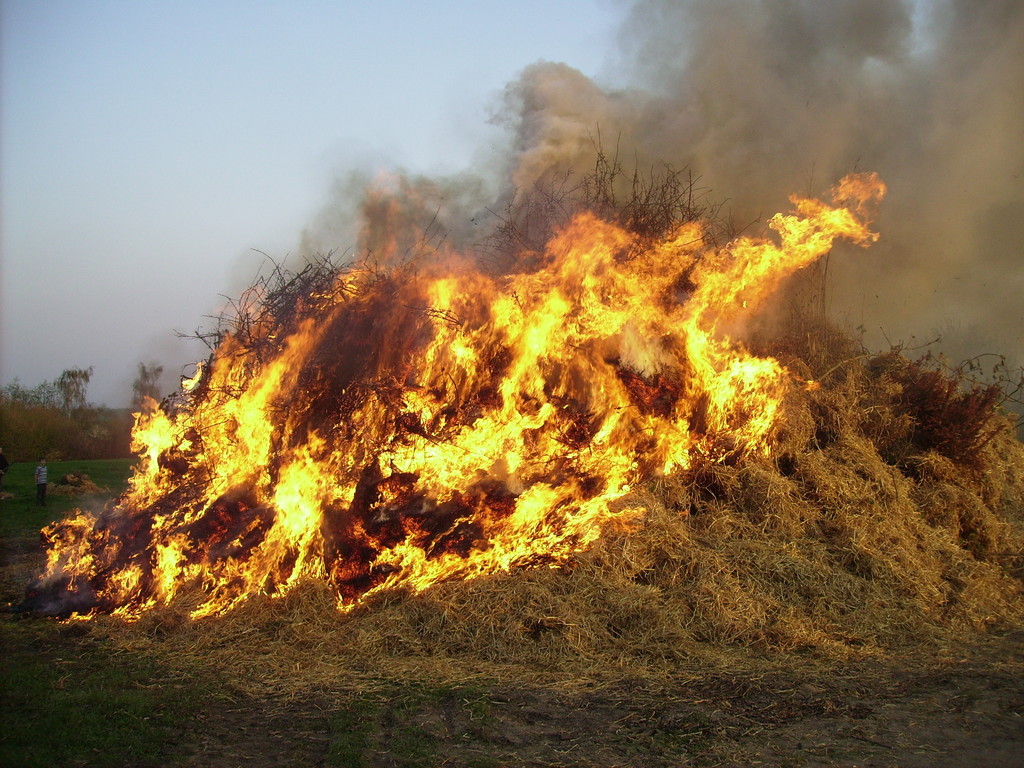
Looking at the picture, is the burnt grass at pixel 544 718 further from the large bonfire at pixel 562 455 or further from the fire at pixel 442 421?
the fire at pixel 442 421

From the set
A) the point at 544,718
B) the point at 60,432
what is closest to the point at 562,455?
the point at 544,718

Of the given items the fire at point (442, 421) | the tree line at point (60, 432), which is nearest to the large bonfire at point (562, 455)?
the fire at point (442, 421)

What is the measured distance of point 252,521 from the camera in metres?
8.21

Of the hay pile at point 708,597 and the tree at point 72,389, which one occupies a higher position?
the tree at point 72,389

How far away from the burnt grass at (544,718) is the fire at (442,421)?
1863 millimetres

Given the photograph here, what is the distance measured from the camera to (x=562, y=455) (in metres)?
8.59

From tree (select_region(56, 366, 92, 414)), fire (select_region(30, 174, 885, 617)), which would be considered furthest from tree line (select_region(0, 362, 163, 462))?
fire (select_region(30, 174, 885, 617))

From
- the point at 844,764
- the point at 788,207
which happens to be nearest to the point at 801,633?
the point at 844,764

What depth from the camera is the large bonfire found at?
7.64 m

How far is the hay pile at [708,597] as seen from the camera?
21.2 ft

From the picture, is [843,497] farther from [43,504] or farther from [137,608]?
[43,504]

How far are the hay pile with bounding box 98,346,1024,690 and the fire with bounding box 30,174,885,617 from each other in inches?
14.6

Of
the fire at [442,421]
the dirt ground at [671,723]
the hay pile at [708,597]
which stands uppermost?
the fire at [442,421]

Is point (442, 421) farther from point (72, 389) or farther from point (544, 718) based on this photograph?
point (72, 389)
